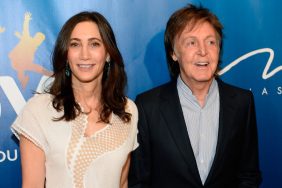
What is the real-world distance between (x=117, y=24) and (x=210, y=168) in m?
1.00

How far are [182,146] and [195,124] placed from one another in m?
0.15

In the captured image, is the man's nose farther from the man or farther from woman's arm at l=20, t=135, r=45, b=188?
woman's arm at l=20, t=135, r=45, b=188

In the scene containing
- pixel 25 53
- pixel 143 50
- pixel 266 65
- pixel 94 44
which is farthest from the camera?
pixel 266 65

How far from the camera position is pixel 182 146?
6.63 ft

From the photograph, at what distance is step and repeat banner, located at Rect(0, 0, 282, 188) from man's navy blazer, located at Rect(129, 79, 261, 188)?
1.34 feet

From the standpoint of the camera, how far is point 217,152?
2.03 metres

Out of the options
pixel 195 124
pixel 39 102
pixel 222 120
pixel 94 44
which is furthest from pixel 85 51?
pixel 222 120

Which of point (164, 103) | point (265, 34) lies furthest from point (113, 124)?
point (265, 34)

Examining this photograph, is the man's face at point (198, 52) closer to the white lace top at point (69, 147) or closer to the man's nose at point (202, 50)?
the man's nose at point (202, 50)

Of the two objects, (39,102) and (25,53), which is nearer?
(39,102)

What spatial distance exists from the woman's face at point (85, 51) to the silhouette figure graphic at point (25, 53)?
0.44 metres

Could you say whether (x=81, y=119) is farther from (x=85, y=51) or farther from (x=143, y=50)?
(x=143, y=50)

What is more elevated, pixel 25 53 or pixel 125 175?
pixel 25 53

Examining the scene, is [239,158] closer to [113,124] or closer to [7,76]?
[113,124]
